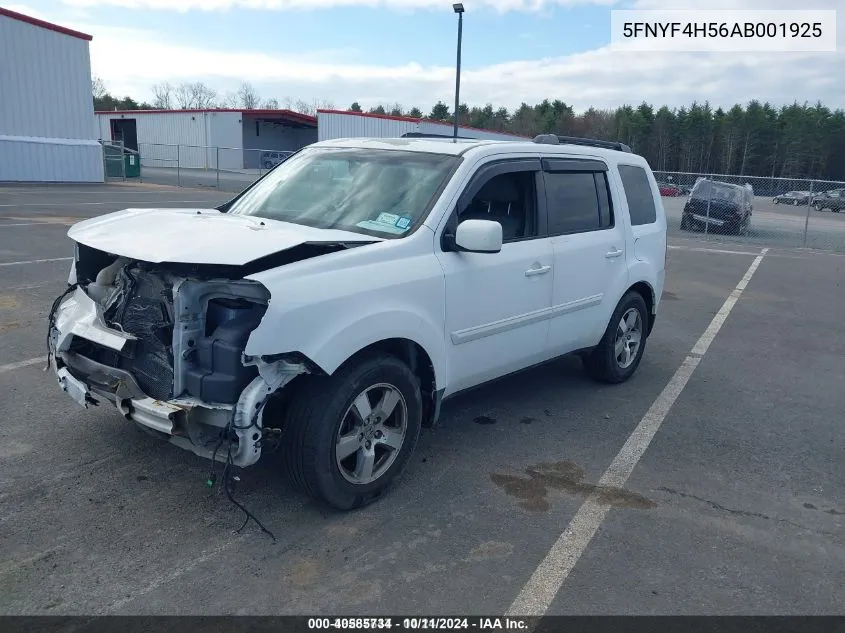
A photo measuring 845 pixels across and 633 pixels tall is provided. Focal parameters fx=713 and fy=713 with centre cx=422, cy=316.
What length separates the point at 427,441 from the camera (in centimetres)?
468

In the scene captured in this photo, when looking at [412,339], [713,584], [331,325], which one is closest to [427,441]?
[412,339]

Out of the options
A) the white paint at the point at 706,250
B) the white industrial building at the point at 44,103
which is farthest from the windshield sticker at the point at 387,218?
the white industrial building at the point at 44,103

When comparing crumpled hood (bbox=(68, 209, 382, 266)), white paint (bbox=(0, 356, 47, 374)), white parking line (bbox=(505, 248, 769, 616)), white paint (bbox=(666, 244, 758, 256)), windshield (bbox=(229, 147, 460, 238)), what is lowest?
white parking line (bbox=(505, 248, 769, 616))

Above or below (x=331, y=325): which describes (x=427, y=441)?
below

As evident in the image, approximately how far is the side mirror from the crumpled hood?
1.55ft

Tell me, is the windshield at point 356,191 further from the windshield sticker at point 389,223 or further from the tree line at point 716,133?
the tree line at point 716,133

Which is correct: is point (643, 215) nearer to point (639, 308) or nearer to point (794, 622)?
point (639, 308)

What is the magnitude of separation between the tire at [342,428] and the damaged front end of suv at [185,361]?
19 cm

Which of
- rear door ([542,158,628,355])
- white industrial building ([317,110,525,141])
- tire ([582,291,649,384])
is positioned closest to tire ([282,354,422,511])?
rear door ([542,158,628,355])

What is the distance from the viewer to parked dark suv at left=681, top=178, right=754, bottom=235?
20.3 meters

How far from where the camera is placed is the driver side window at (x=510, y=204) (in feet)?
14.7

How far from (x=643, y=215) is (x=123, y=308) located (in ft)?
13.9

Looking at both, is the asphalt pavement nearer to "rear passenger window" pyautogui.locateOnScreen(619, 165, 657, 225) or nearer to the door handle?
the door handle

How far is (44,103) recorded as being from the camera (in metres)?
25.4
